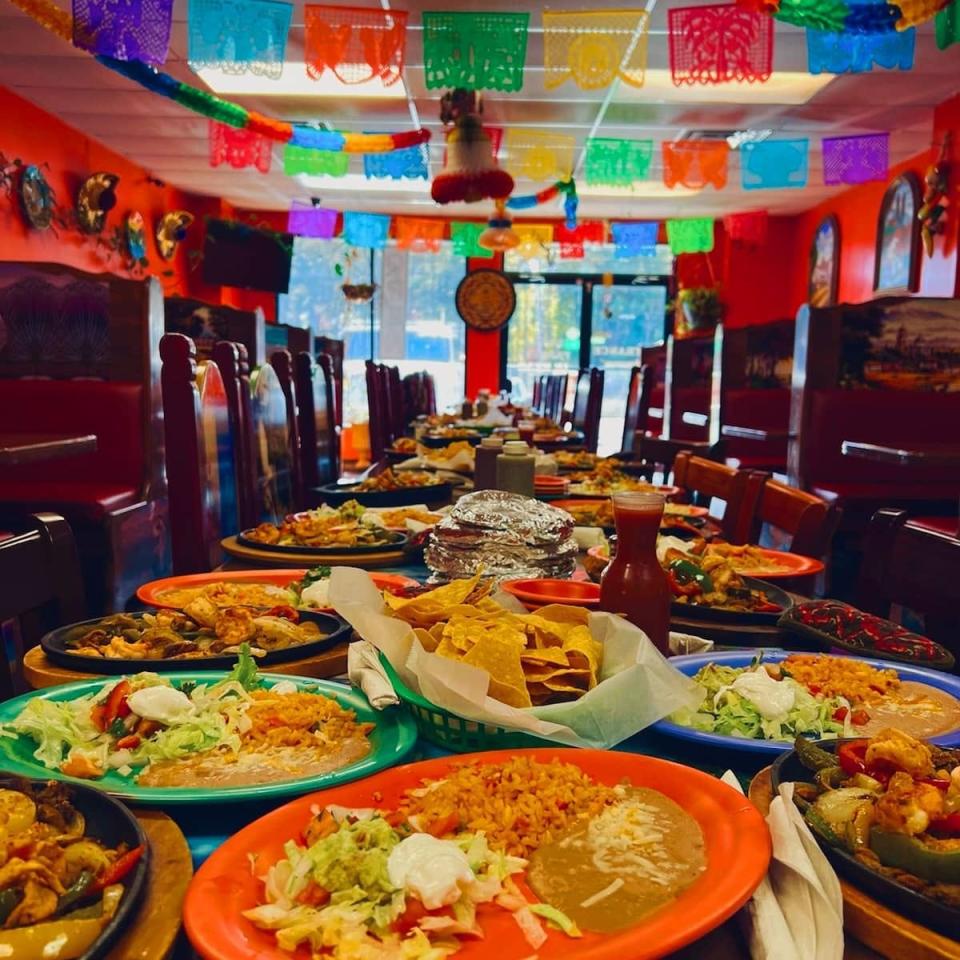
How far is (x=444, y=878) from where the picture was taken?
0.62 m

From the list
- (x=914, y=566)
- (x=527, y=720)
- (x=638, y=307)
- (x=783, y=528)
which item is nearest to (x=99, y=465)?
(x=783, y=528)

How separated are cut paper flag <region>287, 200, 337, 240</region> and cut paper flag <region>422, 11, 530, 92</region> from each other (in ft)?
25.4

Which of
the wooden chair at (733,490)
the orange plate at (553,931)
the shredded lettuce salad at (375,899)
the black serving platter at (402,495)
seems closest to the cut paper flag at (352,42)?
the black serving platter at (402,495)

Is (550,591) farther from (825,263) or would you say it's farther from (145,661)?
(825,263)

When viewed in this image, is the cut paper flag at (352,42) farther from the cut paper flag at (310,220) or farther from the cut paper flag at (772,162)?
the cut paper flag at (310,220)

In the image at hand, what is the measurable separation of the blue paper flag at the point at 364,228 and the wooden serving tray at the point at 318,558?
38.7ft

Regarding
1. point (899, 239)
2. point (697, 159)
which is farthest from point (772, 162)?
point (899, 239)

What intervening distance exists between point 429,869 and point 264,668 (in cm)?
59

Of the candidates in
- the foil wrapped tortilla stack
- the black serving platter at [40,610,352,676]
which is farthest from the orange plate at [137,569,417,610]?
the black serving platter at [40,610,352,676]

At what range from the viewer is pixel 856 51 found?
5164mm

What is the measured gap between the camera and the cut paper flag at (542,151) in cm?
862

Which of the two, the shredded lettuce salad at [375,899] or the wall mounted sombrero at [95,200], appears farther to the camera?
the wall mounted sombrero at [95,200]

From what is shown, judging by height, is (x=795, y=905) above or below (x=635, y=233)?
below

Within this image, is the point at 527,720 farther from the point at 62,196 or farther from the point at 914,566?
the point at 62,196
